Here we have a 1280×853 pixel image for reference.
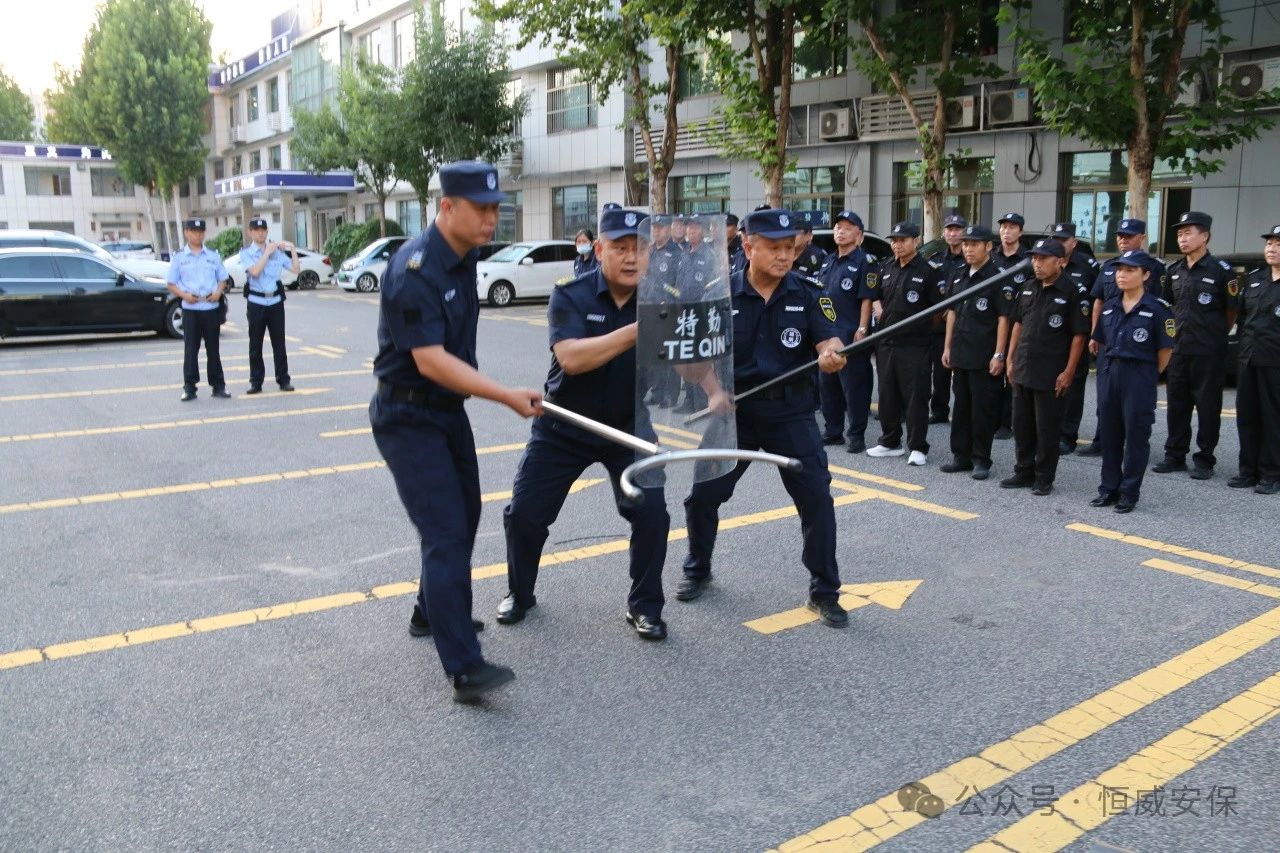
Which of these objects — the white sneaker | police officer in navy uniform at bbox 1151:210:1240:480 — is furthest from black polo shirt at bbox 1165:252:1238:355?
the white sneaker

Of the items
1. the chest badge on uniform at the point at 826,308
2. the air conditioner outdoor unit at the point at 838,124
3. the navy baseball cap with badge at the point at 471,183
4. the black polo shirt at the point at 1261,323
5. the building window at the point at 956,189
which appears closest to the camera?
the navy baseball cap with badge at the point at 471,183

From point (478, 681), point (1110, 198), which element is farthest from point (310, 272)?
point (478, 681)

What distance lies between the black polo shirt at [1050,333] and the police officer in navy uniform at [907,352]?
3.26 ft

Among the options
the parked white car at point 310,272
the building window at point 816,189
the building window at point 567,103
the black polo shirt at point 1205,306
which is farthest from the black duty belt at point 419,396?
the parked white car at point 310,272

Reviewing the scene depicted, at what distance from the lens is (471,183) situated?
12.6 ft

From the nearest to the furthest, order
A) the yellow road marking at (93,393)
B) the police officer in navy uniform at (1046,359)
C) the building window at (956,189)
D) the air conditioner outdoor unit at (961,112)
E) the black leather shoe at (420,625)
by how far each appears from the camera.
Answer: the black leather shoe at (420,625) < the police officer in navy uniform at (1046,359) < the yellow road marking at (93,393) < the air conditioner outdoor unit at (961,112) < the building window at (956,189)

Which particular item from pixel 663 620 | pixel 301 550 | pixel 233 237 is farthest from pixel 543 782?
pixel 233 237

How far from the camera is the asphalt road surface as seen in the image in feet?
10.8

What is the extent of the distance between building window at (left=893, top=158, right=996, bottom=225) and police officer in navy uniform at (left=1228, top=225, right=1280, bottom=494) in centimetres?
1256

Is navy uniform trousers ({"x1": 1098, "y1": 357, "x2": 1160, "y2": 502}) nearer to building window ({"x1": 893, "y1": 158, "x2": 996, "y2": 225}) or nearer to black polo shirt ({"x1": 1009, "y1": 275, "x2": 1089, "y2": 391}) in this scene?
black polo shirt ({"x1": 1009, "y1": 275, "x2": 1089, "y2": 391})

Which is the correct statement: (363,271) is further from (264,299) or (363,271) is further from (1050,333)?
(1050,333)

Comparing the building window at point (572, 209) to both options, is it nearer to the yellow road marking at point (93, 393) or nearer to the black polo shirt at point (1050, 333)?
the yellow road marking at point (93, 393)

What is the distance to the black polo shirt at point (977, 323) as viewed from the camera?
7.91 meters

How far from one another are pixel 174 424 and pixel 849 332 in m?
5.94
